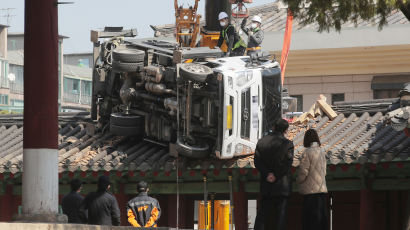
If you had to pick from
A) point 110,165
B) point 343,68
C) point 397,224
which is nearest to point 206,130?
point 110,165

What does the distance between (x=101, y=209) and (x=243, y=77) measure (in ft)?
17.5

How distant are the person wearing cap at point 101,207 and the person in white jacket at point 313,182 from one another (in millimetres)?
2896

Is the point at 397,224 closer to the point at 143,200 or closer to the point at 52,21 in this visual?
the point at 143,200

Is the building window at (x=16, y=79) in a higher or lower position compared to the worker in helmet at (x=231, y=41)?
lower

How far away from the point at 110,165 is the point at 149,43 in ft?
10.4

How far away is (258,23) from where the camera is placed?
A: 2436cm

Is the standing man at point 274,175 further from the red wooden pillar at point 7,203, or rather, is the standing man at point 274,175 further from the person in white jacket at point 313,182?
the red wooden pillar at point 7,203

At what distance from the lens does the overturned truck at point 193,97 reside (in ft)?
67.9

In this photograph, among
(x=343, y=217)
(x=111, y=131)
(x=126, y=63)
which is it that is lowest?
(x=343, y=217)

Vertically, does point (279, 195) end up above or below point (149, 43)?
below

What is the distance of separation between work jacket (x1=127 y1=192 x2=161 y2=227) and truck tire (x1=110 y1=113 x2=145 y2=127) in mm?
5791

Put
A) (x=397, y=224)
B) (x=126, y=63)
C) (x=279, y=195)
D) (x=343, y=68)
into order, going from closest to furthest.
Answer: (x=279, y=195), (x=397, y=224), (x=126, y=63), (x=343, y=68)

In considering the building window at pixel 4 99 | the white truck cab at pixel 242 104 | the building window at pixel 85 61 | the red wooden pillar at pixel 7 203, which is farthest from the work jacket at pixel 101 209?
the building window at pixel 85 61

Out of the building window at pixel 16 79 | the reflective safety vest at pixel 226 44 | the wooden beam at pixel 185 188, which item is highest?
the reflective safety vest at pixel 226 44
